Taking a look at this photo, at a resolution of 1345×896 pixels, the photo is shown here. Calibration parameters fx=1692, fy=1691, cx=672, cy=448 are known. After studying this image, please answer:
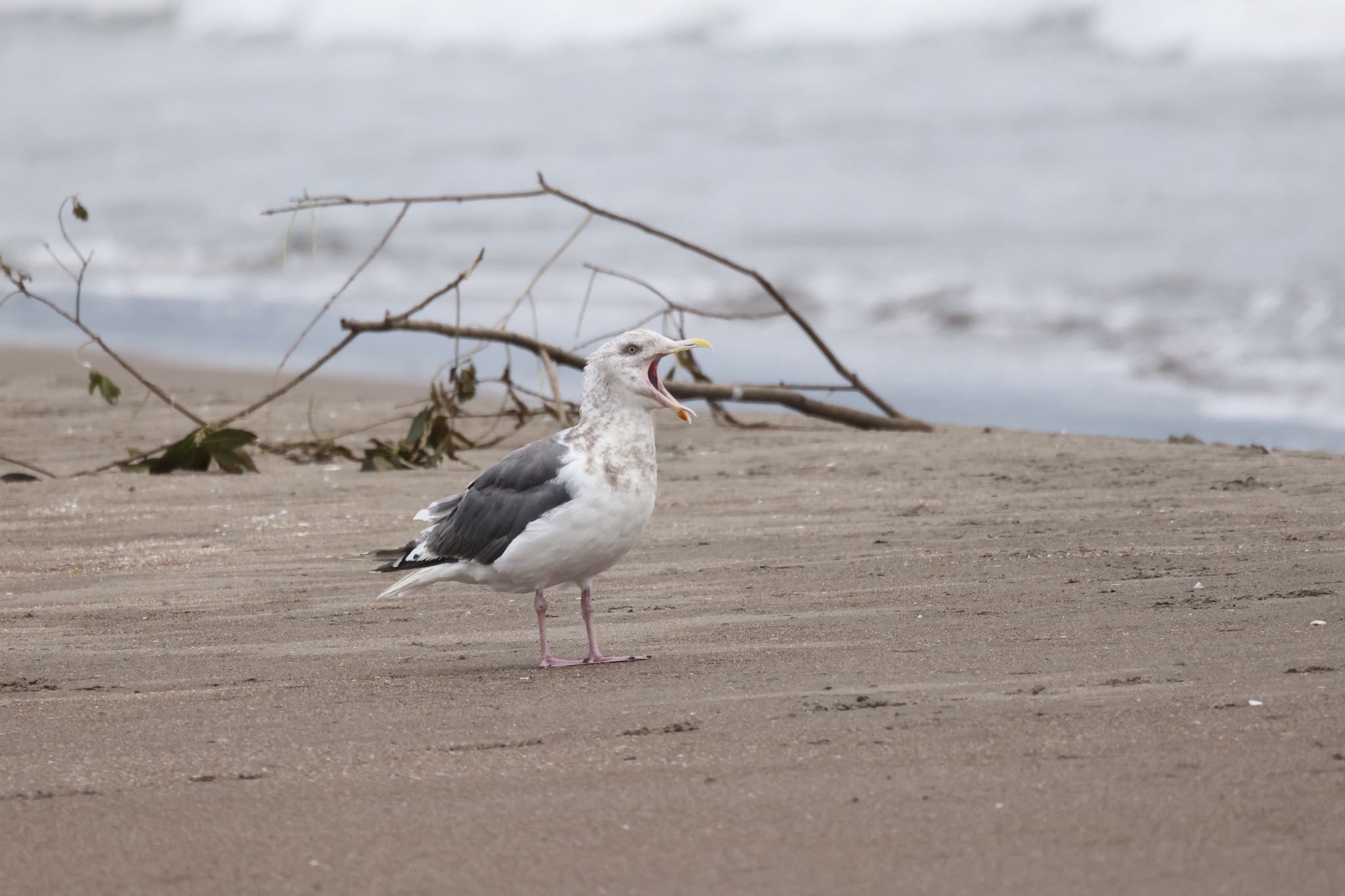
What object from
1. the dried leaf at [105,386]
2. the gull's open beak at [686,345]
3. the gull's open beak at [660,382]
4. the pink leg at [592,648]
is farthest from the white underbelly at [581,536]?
the dried leaf at [105,386]

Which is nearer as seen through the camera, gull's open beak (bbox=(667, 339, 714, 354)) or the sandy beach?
the sandy beach

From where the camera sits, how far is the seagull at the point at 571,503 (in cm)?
479

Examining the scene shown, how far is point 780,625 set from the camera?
5.13 meters

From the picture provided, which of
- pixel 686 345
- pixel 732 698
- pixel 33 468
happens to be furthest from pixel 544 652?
pixel 33 468

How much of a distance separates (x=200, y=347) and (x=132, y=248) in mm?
7742

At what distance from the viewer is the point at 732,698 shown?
13.5ft

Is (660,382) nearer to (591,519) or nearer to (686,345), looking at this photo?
(686,345)

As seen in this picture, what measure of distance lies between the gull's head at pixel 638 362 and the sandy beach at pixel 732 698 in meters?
0.73

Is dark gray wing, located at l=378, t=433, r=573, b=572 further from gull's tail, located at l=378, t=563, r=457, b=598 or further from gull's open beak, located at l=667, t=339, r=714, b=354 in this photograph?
gull's open beak, located at l=667, t=339, r=714, b=354

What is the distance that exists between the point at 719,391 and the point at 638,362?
464 centimetres

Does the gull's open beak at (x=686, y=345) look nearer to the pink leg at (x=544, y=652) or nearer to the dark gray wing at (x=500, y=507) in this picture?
the dark gray wing at (x=500, y=507)

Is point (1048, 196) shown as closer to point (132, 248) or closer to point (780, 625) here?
point (132, 248)

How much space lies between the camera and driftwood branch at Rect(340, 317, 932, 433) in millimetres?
9391

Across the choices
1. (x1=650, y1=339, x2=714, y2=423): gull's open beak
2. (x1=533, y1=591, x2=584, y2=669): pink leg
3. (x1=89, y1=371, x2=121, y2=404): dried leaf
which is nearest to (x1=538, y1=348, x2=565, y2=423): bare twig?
(x1=89, y1=371, x2=121, y2=404): dried leaf
